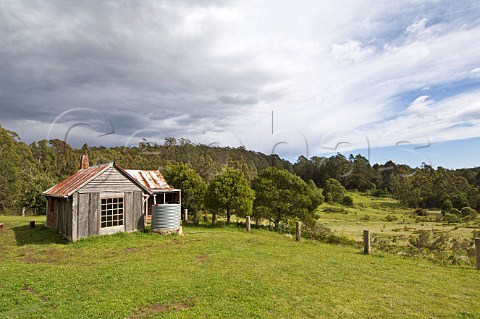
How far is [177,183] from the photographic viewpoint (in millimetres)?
29078

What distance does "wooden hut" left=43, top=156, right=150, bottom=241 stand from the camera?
1617 centimetres

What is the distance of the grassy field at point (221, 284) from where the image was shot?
23.6 feet

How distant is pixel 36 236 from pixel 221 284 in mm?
14585

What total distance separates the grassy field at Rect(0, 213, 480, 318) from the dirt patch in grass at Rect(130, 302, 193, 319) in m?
0.02

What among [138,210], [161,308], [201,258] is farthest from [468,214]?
[161,308]

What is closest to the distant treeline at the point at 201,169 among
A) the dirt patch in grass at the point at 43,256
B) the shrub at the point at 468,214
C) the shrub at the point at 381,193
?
the shrub at the point at 381,193

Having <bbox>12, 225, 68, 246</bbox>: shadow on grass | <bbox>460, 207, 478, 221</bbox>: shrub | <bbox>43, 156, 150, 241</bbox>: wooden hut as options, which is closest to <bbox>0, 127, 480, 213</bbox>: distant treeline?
<bbox>460, 207, 478, 221</bbox>: shrub

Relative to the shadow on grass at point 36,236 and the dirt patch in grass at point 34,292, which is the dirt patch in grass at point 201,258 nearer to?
the dirt patch in grass at point 34,292

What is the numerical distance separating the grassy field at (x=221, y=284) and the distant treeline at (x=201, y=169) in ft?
88.7

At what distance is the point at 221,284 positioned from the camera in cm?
887

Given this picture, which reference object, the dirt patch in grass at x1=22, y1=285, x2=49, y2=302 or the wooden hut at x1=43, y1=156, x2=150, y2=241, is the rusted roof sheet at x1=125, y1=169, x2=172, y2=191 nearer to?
the wooden hut at x1=43, y1=156, x2=150, y2=241

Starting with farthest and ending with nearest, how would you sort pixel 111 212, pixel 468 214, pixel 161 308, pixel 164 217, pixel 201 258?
pixel 468 214 → pixel 164 217 → pixel 111 212 → pixel 201 258 → pixel 161 308

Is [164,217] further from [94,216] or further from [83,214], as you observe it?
[83,214]

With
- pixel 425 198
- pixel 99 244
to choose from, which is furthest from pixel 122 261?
pixel 425 198
